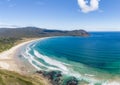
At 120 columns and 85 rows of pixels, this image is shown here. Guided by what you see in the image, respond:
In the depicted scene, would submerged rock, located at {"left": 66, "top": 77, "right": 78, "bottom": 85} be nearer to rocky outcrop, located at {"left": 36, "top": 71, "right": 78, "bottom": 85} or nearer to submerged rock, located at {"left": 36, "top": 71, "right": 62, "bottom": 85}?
rocky outcrop, located at {"left": 36, "top": 71, "right": 78, "bottom": 85}

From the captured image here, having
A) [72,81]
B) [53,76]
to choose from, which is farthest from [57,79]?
[72,81]

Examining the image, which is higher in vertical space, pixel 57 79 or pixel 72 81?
pixel 72 81

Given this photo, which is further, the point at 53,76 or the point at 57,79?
the point at 53,76

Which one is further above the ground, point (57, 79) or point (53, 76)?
point (53, 76)

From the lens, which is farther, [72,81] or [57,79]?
[57,79]

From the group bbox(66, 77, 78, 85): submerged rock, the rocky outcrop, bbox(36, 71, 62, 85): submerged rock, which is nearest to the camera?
bbox(66, 77, 78, 85): submerged rock

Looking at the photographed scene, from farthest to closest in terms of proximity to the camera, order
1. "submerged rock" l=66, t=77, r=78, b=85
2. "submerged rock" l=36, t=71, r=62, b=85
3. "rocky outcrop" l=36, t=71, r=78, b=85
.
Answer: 1. "submerged rock" l=36, t=71, r=62, b=85
2. "rocky outcrop" l=36, t=71, r=78, b=85
3. "submerged rock" l=66, t=77, r=78, b=85

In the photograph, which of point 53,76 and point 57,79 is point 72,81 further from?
point 53,76

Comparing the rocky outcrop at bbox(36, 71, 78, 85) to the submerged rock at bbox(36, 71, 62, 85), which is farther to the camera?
the submerged rock at bbox(36, 71, 62, 85)

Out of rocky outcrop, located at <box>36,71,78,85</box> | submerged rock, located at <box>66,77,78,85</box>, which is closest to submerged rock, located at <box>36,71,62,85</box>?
rocky outcrop, located at <box>36,71,78,85</box>

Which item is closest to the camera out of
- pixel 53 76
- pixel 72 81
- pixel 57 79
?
pixel 72 81

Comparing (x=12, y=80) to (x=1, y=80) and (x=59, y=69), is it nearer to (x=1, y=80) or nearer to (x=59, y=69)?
(x=1, y=80)

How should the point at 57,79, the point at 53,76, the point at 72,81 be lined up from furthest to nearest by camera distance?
the point at 53,76 → the point at 57,79 → the point at 72,81
